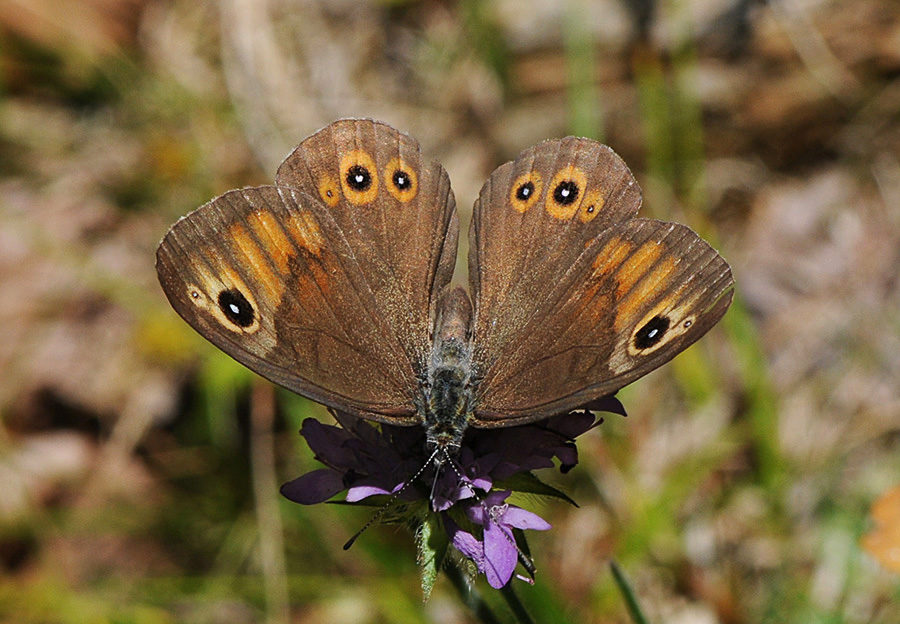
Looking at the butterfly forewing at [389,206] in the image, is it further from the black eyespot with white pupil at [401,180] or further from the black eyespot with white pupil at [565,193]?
the black eyespot with white pupil at [565,193]

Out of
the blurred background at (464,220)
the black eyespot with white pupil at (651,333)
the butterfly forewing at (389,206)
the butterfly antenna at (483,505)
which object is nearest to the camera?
the black eyespot with white pupil at (651,333)

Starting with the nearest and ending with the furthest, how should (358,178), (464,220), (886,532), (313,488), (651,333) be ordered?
(651,333), (313,488), (358,178), (886,532), (464,220)

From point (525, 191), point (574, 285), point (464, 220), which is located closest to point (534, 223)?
point (525, 191)

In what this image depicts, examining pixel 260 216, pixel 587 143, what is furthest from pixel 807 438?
pixel 260 216

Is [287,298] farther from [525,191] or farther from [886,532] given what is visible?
[886,532]

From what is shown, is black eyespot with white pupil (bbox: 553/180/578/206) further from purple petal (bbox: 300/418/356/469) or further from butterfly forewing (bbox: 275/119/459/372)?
purple petal (bbox: 300/418/356/469)

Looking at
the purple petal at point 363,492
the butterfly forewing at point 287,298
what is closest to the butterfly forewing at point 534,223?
the butterfly forewing at point 287,298
